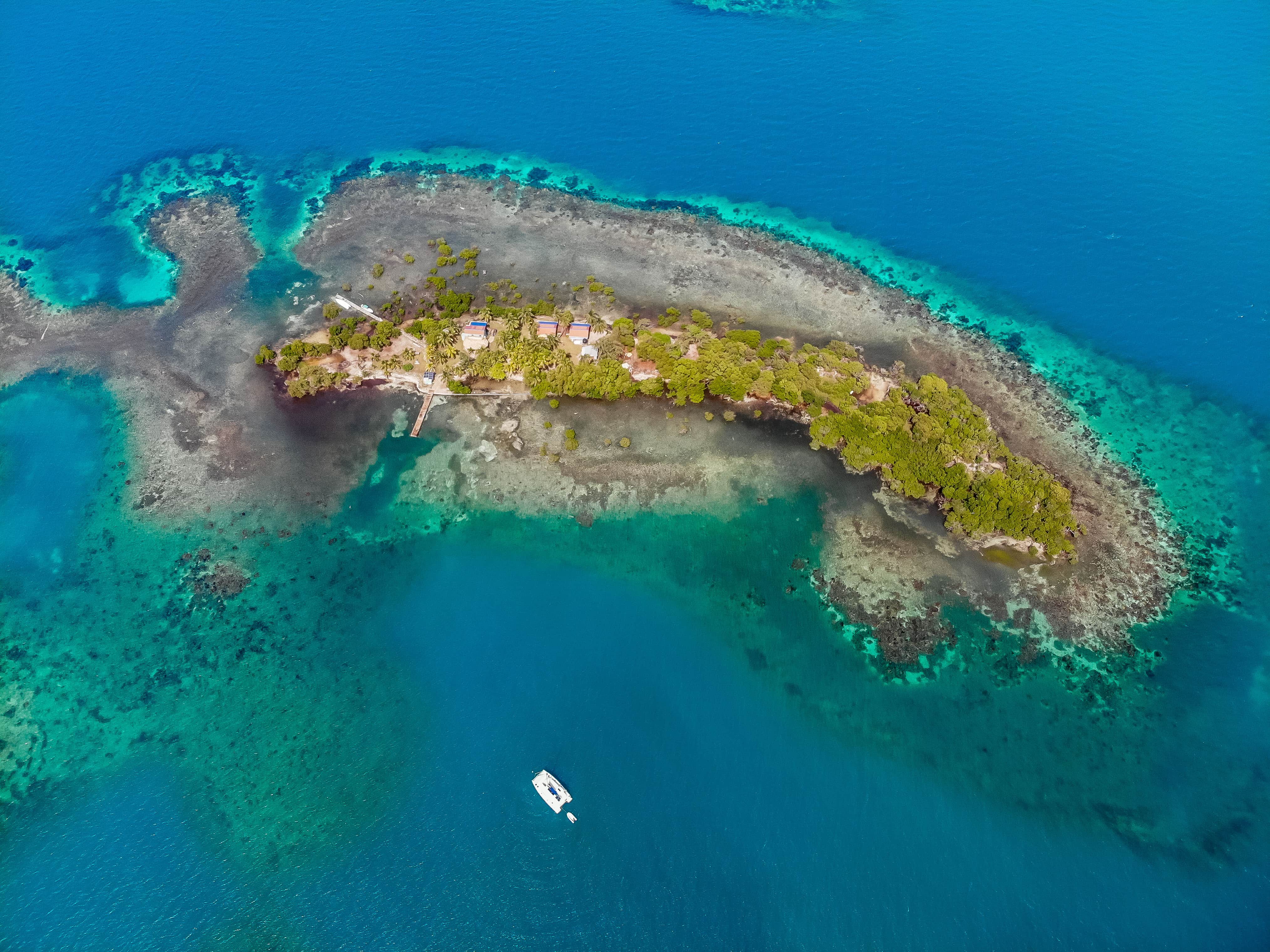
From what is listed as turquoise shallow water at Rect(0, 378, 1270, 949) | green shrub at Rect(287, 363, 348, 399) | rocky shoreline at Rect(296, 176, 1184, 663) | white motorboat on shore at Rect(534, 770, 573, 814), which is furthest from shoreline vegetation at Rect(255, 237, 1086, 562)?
white motorboat on shore at Rect(534, 770, 573, 814)

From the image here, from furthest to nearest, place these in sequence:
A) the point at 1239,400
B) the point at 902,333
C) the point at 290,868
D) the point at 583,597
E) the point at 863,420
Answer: the point at 902,333, the point at 1239,400, the point at 863,420, the point at 583,597, the point at 290,868

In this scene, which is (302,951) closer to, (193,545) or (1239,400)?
(193,545)

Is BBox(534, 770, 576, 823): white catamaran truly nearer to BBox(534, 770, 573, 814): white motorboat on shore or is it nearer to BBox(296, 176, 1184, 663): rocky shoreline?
BBox(534, 770, 573, 814): white motorboat on shore

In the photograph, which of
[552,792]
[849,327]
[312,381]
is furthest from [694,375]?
[552,792]

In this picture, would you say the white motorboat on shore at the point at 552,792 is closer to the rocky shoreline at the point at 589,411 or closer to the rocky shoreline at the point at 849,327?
the rocky shoreline at the point at 589,411

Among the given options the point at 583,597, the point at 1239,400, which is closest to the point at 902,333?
the point at 1239,400

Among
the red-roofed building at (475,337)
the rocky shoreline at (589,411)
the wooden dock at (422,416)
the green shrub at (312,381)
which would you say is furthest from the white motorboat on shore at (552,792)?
the green shrub at (312,381)
